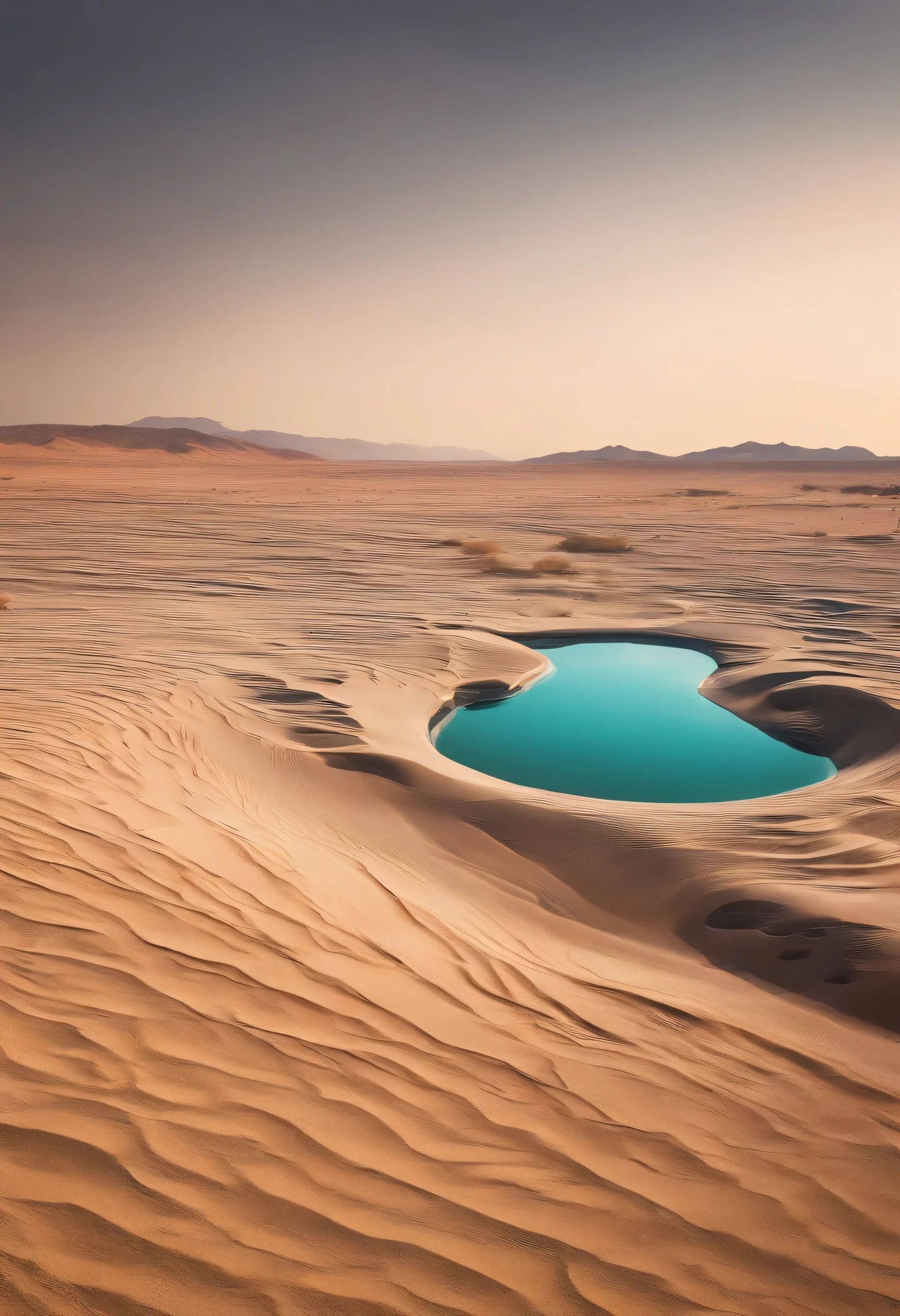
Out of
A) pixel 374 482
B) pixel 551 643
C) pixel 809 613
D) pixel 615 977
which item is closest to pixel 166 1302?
pixel 615 977

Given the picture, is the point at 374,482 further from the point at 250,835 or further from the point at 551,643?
the point at 250,835

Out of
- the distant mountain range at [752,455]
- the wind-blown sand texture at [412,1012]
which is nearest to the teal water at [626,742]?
the wind-blown sand texture at [412,1012]

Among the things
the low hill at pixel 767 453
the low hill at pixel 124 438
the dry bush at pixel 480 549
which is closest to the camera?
the dry bush at pixel 480 549

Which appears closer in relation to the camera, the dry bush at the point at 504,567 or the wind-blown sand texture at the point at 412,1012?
the wind-blown sand texture at the point at 412,1012

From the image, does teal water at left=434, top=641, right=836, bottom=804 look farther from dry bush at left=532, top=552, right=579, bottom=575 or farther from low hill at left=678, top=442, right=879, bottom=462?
low hill at left=678, top=442, right=879, bottom=462

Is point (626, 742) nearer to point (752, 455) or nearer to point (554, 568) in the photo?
point (554, 568)

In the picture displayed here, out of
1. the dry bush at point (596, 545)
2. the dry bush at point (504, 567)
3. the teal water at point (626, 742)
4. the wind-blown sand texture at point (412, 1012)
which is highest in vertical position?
the dry bush at point (596, 545)

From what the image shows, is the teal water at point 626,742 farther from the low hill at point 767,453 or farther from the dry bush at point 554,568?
the low hill at point 767,453
